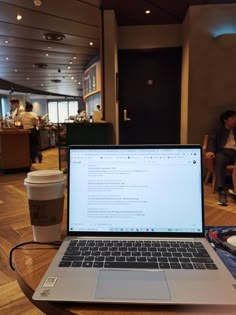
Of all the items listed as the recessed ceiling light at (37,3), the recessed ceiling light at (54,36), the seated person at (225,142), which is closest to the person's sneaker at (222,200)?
the seated person at (225,142)

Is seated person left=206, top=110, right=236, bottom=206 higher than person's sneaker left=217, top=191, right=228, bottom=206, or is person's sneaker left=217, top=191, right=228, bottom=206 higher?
seated person left=206, top=110, right=236, bottom=206

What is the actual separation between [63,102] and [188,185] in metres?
20.9

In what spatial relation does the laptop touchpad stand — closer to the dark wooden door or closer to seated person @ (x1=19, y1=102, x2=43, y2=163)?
the dark wooden door

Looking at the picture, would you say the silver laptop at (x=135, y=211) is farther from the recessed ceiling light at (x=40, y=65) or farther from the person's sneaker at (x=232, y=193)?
the recessed ceiling light at (x=40, y=65)

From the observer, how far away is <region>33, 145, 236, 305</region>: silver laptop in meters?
0.68

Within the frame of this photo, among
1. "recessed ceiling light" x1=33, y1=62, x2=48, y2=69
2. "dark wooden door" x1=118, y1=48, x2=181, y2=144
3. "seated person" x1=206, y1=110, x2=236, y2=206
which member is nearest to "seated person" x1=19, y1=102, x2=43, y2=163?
"dark wooden door" x1=118, y1=48, x2=181, y2=144

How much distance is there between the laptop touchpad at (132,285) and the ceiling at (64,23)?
13.3 feet

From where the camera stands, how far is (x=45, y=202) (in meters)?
0.79

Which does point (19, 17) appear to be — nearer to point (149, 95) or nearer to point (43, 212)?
point (149, 95)

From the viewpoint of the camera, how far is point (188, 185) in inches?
31.7

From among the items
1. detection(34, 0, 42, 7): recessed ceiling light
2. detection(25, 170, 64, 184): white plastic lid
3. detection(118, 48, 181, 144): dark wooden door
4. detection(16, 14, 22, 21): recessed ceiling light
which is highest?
detection(34, 0, 42, 7): recessed ceiling light

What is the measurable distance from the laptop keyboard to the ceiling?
12.9 ft

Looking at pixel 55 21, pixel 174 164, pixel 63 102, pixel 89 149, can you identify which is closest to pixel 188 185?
pixel 174 164

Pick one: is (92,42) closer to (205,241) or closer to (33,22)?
(33,22)
